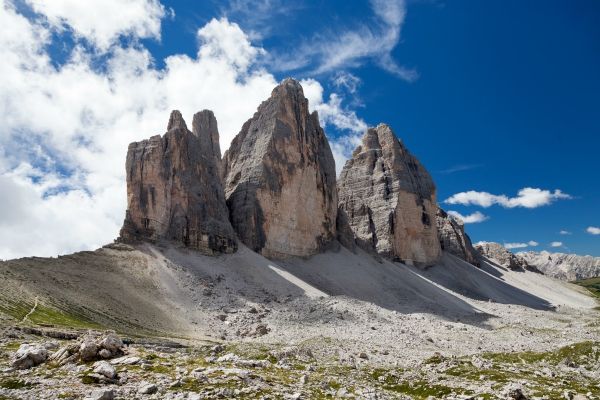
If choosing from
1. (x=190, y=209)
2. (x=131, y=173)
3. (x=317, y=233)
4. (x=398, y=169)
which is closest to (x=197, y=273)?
(x=190, y=209)

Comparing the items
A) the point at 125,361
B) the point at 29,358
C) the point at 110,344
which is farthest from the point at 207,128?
the point at 125,361

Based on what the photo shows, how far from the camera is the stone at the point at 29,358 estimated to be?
819 inches

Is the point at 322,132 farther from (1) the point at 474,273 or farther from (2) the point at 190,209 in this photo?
(1) the point at 474,273

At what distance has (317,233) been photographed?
4572 inches

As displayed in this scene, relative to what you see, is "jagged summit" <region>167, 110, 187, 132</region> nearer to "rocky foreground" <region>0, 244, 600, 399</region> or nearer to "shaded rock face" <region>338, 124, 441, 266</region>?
"rocky foreground" <region>0, 244, 600, 399</region>

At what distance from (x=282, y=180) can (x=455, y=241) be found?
89896mm

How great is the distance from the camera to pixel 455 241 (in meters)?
174

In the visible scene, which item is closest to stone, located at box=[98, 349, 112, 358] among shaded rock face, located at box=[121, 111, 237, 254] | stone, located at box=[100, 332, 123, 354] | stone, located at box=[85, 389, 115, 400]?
stone, located at box=[100, 332, 123, 354]

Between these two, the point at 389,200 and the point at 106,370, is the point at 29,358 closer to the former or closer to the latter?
the point at 106,370

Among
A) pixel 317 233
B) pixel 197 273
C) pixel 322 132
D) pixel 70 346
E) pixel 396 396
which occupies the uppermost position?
pixel 322 132

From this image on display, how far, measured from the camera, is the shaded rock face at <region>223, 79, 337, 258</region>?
106 metres

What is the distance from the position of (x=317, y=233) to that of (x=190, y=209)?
35462 millimetres

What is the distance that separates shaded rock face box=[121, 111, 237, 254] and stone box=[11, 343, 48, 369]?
6655 cm

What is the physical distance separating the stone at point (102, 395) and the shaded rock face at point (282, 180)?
85.5 meters
